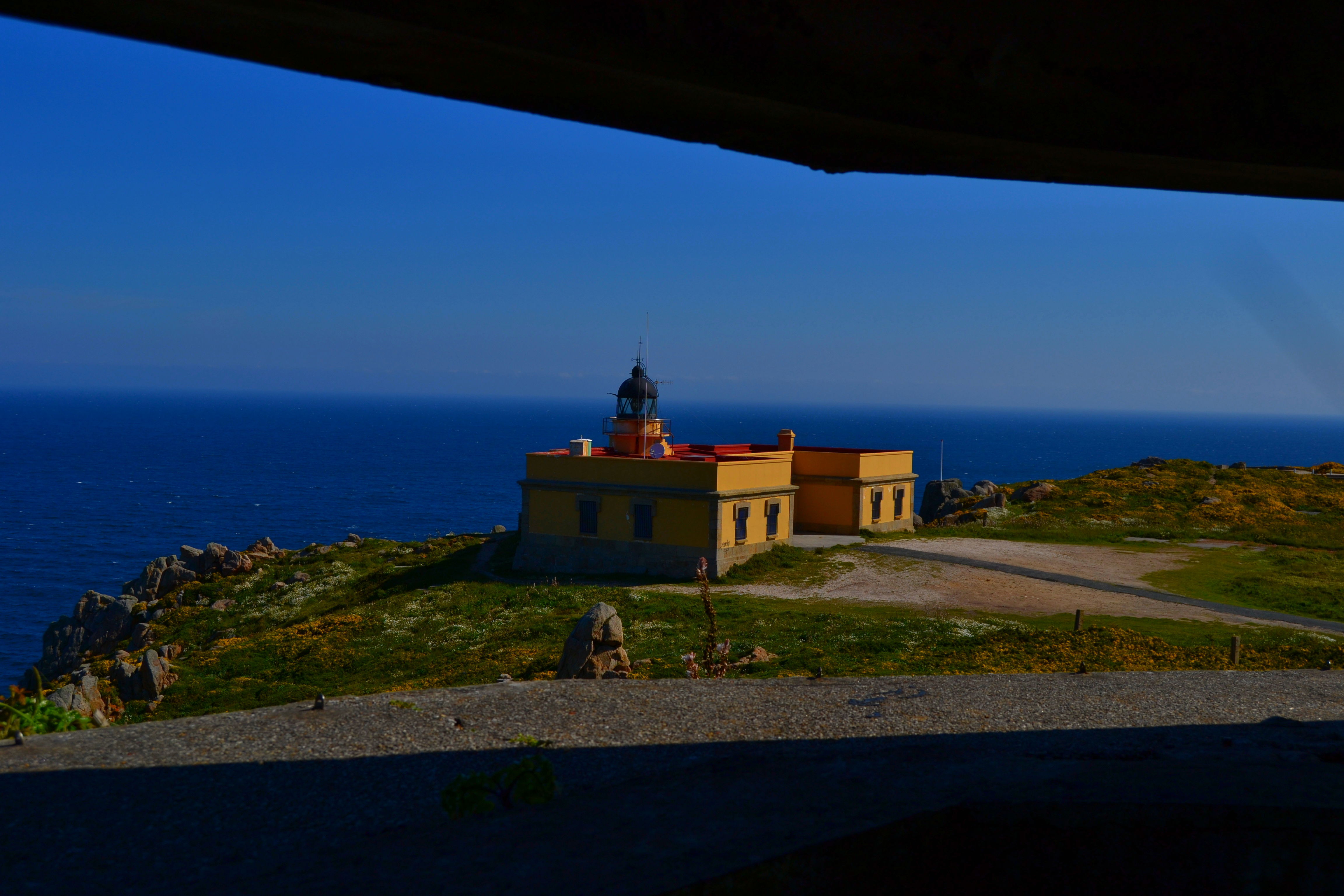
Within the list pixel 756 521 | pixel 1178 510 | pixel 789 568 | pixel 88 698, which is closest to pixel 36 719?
pixel 88 698

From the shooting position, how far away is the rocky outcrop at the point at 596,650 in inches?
675

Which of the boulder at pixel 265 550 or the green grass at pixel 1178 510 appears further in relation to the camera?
the boulder at pixel 265 550

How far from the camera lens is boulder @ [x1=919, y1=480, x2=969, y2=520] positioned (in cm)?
5116

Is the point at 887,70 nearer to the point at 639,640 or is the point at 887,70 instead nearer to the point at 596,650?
the point at 596,650

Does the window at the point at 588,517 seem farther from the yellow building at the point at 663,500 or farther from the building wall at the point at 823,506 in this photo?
the building wall at the point at 823,506

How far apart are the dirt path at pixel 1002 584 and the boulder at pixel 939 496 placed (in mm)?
16502

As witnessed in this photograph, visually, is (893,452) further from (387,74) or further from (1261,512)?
(387,74)

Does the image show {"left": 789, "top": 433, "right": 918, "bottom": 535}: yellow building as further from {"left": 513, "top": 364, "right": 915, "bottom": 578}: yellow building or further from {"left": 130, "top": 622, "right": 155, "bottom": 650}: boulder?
{"left": 130, "top": 622, "right": 155, "bottom": 650}: boulder

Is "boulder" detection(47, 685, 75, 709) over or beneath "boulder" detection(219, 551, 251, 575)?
over

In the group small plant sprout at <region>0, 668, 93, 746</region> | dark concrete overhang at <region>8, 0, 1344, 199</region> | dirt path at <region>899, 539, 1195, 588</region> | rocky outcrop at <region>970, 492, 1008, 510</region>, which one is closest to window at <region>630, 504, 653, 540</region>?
dirt path at <region>899, 539, 1195, 588</region>

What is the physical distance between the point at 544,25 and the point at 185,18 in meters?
0.93

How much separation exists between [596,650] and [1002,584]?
1399 cm

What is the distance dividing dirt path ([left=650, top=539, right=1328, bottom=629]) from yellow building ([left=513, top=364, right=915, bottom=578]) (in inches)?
85.0

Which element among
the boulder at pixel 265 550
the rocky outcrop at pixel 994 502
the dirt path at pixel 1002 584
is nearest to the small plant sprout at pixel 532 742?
the dirt path at pixel 1002 584
